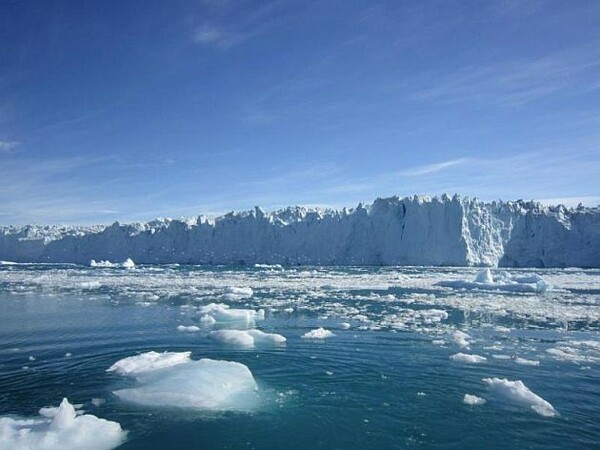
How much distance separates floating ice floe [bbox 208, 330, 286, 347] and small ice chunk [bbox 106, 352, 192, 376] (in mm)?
1768

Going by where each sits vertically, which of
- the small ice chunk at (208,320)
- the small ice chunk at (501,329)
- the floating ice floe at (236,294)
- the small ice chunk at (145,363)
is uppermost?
the floating ice floe at (236,294)

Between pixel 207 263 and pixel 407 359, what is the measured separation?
50389 mm

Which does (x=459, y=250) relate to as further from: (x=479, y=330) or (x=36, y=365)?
(x=36, y=365)

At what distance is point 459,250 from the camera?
44781 millimetres

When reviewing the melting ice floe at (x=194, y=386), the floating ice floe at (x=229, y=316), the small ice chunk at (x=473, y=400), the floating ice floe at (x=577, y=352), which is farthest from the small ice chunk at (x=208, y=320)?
the floating ice floe at (x=577, y=352)

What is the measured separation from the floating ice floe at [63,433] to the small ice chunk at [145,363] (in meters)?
2.27

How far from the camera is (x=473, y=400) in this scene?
6.63 m

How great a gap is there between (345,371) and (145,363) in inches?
132

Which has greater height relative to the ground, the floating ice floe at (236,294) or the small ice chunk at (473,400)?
the floating ice floe at (236,294)

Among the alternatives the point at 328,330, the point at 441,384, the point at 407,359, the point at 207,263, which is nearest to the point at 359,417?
the point at 441,384

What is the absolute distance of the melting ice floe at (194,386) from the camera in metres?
6.48

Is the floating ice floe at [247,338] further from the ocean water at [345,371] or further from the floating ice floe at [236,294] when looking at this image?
the floating ice floe at [236,294]

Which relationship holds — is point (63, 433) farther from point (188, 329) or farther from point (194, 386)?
point (188, 329)

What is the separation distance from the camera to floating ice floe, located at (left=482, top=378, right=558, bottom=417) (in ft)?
20.6
